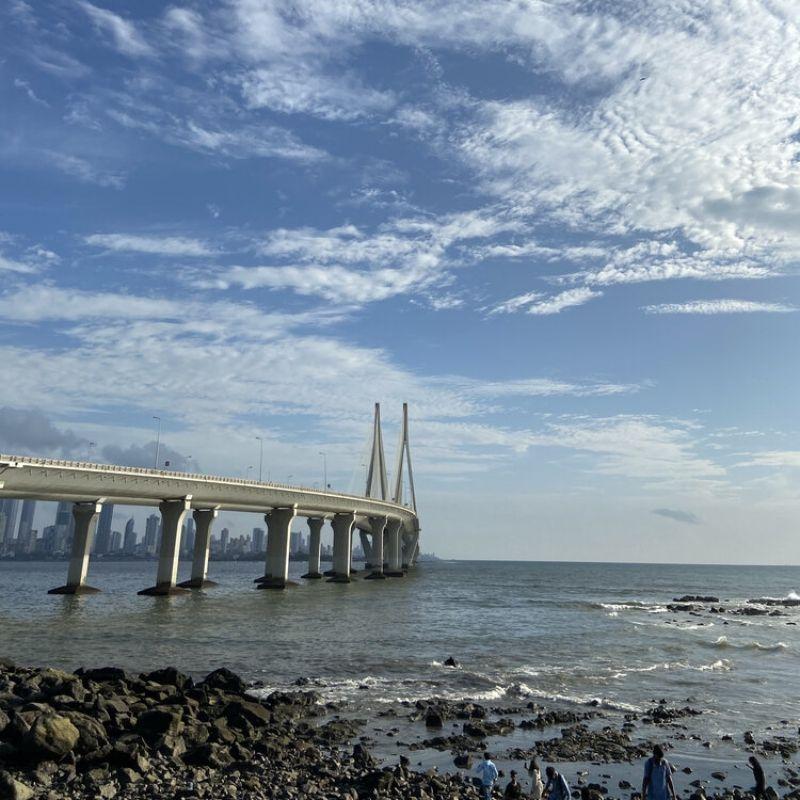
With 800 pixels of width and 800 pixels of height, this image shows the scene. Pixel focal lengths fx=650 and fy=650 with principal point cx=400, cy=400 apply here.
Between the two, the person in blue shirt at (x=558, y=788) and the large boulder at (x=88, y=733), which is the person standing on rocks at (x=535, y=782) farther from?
the large boulder at (x=88, y=733)

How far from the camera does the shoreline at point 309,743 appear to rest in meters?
15.2

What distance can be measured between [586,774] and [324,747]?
7.52 metres

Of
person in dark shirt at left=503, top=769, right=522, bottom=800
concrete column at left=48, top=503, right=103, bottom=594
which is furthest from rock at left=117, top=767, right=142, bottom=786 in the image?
concrete column at left=48, top=503, right=103, bottom=594

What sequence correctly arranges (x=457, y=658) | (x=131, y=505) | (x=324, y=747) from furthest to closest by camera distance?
(x=131, y=505) → (x=457, y=658) → (x=324, y=747)

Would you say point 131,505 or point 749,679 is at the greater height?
point 131,505

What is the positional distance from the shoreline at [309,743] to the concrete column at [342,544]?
89303 mm

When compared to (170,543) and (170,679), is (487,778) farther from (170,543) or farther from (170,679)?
(170,543)

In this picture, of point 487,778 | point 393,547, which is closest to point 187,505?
point 487,778

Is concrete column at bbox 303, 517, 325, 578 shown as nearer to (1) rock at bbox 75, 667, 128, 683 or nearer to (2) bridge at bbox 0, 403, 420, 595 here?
(2) bridge at bbox 0, 403, 420, 595

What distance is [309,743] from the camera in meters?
19.2

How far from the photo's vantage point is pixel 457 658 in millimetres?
35781

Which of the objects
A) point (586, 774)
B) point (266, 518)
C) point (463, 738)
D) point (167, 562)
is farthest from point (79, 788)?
point (266, 518)

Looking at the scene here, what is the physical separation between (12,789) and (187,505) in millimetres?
63818

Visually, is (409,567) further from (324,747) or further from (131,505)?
(324,747)
